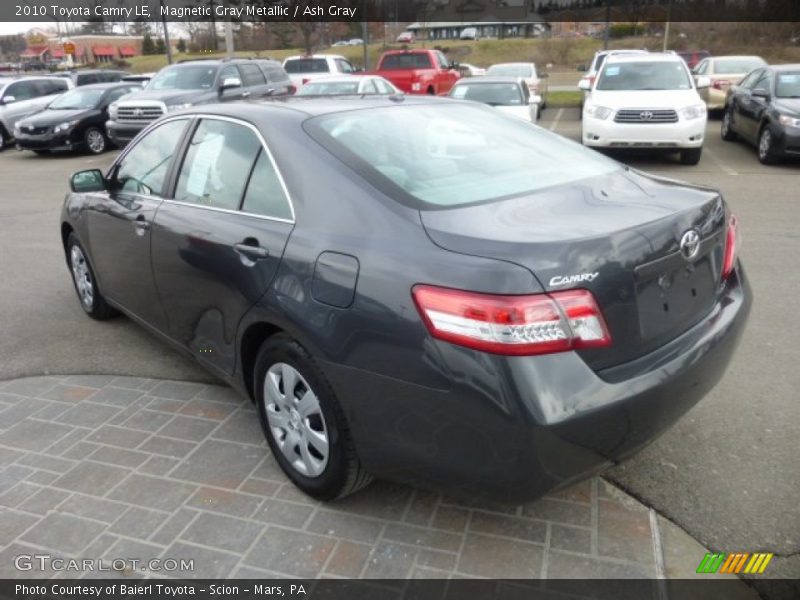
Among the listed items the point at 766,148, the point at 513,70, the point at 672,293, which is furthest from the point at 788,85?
the point at 672,293

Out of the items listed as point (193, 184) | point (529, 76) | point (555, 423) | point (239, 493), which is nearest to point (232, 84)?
point (529, 76)

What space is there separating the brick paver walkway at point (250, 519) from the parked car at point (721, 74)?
52.2 feet

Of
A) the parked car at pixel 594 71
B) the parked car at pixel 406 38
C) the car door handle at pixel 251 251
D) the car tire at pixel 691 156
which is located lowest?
the car tire at pixel 691 156

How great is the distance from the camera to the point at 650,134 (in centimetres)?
1030

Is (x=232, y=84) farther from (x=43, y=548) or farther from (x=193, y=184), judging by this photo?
(x=43, y=548)

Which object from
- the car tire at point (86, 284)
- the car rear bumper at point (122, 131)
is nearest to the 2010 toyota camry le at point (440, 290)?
the car tire at point (86, 284)

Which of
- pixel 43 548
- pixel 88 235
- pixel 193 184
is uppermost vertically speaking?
pixel 193 184

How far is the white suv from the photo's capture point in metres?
10.3

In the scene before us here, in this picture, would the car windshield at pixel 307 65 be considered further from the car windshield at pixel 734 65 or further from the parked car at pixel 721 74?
the car windshield at pixel 734 65

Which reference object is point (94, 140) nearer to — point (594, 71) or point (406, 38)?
point (594, 71)

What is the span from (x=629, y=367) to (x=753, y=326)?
2697mm

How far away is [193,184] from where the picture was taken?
345cm

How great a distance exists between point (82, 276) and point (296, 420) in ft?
9.80

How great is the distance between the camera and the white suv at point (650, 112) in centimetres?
1026
